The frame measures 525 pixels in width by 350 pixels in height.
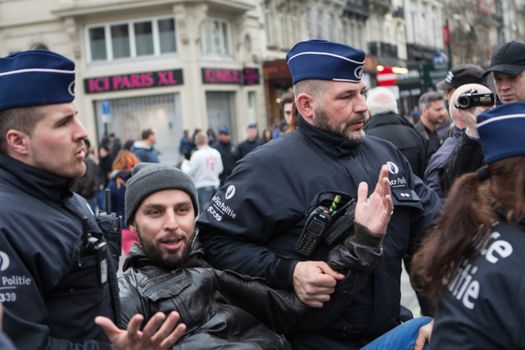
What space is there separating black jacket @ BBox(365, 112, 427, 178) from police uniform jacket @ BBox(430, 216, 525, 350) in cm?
481

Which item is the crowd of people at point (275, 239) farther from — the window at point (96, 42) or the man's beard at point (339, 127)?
the window at point (96, 42)

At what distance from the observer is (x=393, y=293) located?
11.3ft

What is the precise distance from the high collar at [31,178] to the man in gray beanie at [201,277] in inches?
22.6

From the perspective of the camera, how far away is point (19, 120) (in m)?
2.72

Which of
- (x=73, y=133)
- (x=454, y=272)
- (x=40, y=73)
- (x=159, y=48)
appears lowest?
(x=454, y=272)

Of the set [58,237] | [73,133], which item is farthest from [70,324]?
[73,133]

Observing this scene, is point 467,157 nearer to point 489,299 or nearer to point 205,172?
point 489,299

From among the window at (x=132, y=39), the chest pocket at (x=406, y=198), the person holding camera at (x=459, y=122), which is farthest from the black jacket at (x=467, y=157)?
the window at (x=132, y=39)

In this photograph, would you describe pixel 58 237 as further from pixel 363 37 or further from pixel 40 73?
pixel 363 37

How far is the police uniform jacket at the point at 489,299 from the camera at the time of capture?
2.10 metres

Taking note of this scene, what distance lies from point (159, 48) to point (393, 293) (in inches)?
1109

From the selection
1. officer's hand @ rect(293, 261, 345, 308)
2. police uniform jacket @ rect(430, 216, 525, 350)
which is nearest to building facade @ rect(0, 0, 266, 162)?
officer's hand @ rect(293, 261, 345, 308)

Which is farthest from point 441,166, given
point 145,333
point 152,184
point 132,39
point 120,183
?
point 132,39

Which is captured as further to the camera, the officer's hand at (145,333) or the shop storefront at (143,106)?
the shop storefront at (143,106)
